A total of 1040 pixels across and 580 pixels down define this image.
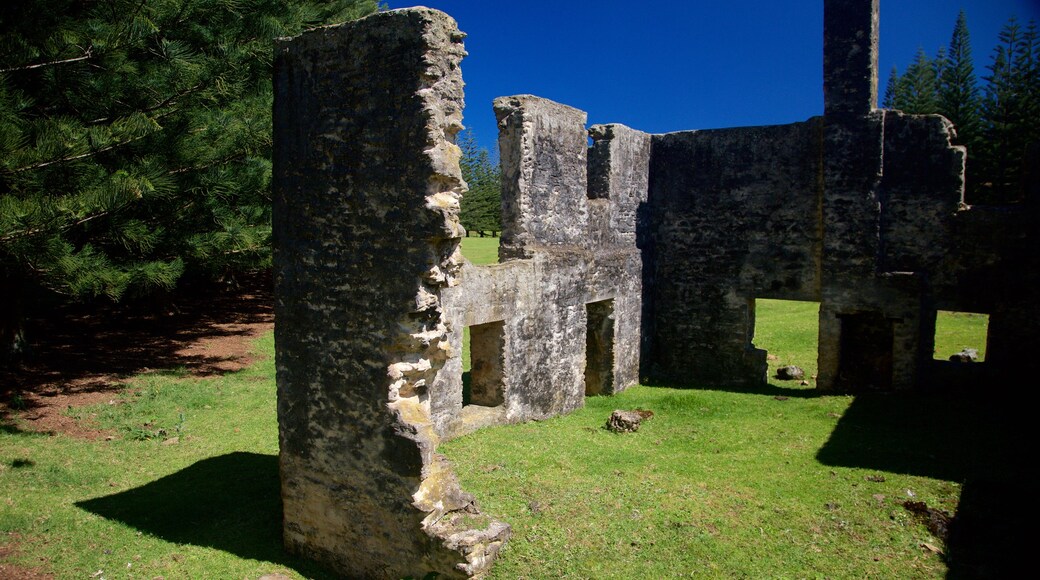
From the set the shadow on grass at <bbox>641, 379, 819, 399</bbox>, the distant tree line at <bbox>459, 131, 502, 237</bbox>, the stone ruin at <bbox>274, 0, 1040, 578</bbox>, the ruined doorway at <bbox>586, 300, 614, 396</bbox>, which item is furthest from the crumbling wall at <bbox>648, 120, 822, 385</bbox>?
the distant tree line at <bbox>459, 131, 502, 237</bbox>

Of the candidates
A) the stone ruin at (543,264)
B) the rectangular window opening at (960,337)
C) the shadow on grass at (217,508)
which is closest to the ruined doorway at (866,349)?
the stone ruin at (543,264)

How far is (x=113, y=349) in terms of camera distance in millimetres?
13984

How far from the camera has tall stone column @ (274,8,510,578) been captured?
580 centimetres

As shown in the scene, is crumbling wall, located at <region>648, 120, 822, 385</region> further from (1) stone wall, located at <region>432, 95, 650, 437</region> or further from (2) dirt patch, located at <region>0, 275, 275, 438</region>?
(2) dirt patch, located at <region>0, 275, 275, 438</region>

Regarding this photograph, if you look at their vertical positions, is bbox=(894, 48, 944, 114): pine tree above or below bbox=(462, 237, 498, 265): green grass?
above

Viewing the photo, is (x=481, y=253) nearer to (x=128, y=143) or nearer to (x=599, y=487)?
(x=128, y=143)

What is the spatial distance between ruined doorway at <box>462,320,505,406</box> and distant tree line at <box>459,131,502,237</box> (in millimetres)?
30504

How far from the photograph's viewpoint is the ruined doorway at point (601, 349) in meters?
13.2

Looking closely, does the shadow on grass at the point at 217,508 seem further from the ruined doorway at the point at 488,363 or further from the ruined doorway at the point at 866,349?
the ruined doorway at the point at 866,349

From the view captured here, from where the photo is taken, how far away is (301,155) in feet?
21.2

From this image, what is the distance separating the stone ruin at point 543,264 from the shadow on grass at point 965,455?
110cm

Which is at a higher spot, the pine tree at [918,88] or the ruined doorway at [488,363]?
the pine tree at [918,88]

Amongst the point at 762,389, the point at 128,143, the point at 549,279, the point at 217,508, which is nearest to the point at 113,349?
the point at 128,143

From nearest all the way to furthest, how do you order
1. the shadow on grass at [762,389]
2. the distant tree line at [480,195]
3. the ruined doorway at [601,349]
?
the shadow on grass at [762,389] < the ruined doorway at [601,349] < the distant tree line at [480,195]
